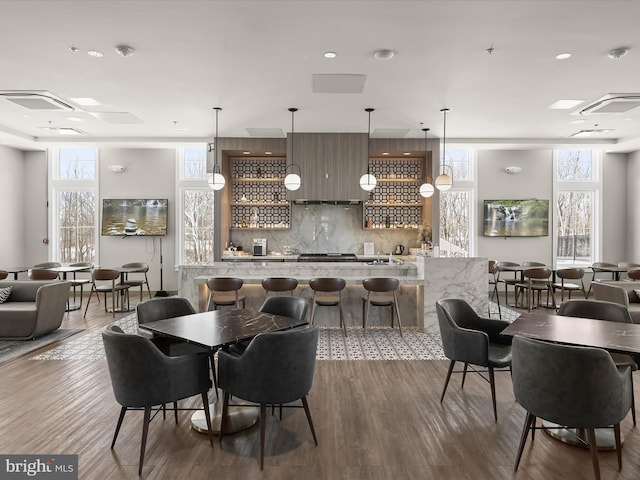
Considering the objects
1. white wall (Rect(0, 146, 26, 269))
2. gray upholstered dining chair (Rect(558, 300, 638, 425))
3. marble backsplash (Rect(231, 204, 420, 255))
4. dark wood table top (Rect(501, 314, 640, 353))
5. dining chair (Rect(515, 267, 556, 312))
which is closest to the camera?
dark wood table top (Rect(501, 314, 640, 353))

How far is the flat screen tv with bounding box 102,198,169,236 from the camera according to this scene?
944 cm

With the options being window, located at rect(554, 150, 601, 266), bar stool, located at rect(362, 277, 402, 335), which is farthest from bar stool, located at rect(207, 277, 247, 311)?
window, located at rect(554, 150, 601, 266)

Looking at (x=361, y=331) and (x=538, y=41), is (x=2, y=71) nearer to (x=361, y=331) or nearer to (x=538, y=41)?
(x=361, y=331)

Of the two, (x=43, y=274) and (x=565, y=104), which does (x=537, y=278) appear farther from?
(x=43, y=274)

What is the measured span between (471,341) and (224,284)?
11.0 ft

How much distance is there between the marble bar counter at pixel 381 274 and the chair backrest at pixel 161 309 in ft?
A: 6.21

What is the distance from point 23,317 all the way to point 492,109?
7.56 metres

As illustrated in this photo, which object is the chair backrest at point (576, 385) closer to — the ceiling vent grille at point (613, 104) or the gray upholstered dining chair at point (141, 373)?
A: the gray upholstered dining chair at point (141, 373)

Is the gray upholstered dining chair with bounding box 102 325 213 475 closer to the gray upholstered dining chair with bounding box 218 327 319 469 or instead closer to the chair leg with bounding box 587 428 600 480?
the gray upholstered dining chair with bounding box 218 327 319 469

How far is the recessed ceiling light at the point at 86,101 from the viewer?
243 inches

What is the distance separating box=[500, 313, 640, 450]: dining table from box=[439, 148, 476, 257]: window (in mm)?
6511

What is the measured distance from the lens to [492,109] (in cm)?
662

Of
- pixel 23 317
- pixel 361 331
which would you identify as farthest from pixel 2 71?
pixel 361 331

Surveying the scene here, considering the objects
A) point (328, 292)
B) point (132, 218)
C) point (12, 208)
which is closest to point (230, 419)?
point (328, 292)
